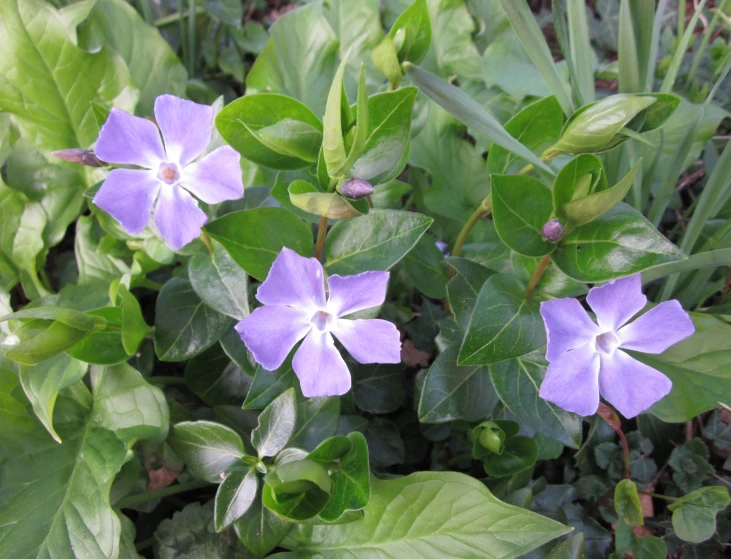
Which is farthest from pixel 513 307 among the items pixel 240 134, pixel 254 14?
pixel 254 14

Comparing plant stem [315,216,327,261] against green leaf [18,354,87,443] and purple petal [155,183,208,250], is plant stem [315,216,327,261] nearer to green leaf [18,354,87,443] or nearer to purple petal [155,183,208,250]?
purple petal [155,183,208,250]

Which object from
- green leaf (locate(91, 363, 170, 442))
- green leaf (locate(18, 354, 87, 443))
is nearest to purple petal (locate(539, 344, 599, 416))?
green leaf (locate(91, 363, 170, 442))

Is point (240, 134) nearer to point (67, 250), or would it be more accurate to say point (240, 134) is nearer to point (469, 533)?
point (469, 533)

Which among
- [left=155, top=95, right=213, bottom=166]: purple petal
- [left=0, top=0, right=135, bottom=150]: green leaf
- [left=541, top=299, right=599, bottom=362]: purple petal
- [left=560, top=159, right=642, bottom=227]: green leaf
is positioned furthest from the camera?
[left=0, top=0, right=135, bottom=150]: green leaf

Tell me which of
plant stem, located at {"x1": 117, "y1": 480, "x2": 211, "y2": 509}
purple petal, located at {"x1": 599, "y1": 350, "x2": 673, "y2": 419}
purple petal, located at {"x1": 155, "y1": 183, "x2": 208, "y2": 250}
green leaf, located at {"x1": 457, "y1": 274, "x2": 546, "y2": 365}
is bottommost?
plant stem, located at {"x1": 117, "y1": 480, "x2": 211, "y2": 509}

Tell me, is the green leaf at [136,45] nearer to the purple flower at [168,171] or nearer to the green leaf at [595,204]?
the purple flower at [168,171]

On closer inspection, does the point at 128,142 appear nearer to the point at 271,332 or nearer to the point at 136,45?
the point at 271,332
